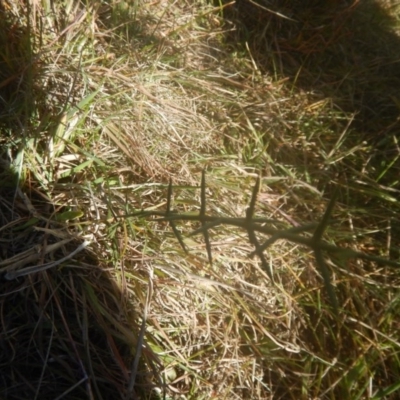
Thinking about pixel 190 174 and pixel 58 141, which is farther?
pixel 190 174

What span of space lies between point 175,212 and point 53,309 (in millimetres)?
328

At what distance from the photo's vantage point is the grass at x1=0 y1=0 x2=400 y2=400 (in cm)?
98

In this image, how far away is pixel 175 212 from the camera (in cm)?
83

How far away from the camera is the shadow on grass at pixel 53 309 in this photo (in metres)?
0.94

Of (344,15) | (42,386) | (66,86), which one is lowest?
(42,386)

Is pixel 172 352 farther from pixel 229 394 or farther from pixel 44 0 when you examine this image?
pixel 44 0

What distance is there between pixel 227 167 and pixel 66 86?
0.41 meters

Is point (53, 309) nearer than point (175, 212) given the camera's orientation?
No

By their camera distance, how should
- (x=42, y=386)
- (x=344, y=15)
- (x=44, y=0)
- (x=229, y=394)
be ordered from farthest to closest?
1. (x=344, y=15)
2. (x=44, y=0)
3. (x=229, y=394)
4. (x=42, y=386)

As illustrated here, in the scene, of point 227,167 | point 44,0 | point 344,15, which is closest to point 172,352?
point 227,167

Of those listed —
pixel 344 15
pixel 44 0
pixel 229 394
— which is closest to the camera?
pixel 229 394

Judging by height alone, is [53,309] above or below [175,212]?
below

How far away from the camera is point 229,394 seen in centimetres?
106

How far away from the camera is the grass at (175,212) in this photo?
0.98 metres
